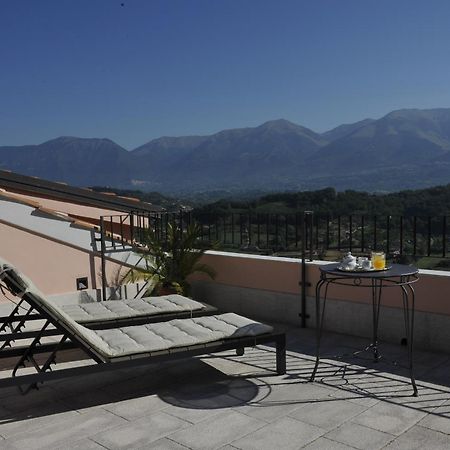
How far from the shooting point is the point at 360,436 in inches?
121

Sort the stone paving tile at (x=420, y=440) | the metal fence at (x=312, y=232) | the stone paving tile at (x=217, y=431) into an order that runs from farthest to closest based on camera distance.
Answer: the metal fence at (x=312, y=232) → the stone paving tile at (x=217, y=431) → the stone paving tile at (x=420, y=440)

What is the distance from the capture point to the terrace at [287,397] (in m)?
3.11

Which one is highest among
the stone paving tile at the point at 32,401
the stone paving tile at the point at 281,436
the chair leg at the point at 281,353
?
the chair leg at the point at 281,353

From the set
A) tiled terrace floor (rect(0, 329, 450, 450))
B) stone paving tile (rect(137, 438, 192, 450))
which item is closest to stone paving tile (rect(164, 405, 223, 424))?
tiled terrace floor (rect(0, 329, 450, 450))

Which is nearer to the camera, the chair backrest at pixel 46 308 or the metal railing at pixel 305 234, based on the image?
the chair backrest at pixel 46 308

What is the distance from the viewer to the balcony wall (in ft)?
15.6

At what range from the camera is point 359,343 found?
5051 mm

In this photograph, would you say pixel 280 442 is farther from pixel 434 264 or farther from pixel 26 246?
pixel 26 246

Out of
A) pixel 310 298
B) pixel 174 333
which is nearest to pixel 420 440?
pixel 174 333

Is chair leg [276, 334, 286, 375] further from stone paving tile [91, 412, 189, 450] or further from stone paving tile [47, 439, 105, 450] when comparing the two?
stone paving tile [47, 439, 105, 450]

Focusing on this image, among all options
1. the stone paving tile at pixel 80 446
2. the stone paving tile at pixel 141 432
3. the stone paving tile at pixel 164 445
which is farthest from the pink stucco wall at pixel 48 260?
the stone paving tile at pixel 164 445

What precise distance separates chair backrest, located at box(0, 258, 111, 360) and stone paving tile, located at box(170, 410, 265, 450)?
733 mm

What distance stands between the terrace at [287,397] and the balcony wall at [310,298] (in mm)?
12

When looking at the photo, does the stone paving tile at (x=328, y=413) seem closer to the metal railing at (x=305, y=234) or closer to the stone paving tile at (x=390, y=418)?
the stone paving tile at (x=390, y=418)
